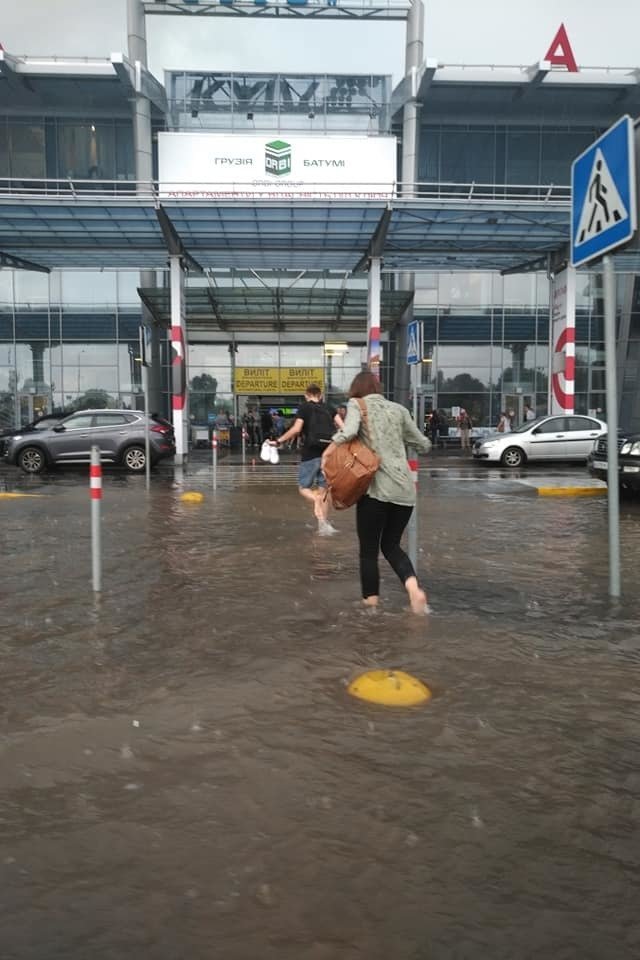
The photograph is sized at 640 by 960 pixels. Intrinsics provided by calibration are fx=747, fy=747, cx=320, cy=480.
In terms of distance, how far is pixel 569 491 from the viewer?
14.3 meters

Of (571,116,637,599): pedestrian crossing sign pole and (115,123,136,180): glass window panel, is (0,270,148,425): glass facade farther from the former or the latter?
(571,116,637,599): pedestrian crossing sign pole

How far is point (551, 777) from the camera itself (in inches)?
118

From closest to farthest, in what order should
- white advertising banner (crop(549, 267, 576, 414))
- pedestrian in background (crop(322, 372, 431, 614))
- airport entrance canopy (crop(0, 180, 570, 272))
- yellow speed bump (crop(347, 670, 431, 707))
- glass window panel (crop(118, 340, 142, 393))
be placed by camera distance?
1. yellow speed bump (crop(347, 670, 431, 707))
2. pedestrian in background (crop(322, 372, 431, 614))
3. airport entrance canopy (crop(0, 180, 570, 272))
4. white advertising banner (crop(549, 267, 576, 414))
5. glass window panel (crop(118, 340, 142, 393))

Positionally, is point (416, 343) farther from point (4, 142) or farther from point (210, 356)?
point (4, 142)

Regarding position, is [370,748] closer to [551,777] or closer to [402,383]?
[551,777]

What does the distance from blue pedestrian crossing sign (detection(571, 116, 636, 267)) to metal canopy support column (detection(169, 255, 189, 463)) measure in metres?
18.6

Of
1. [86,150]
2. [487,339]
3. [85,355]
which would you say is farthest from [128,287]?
[487,339]

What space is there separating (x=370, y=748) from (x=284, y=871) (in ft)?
3.06

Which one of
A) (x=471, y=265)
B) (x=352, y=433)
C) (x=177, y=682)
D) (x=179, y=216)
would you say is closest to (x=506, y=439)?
(x=471, y=265)

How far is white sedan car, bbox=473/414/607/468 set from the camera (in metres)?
21.4

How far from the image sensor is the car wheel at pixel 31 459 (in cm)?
1961

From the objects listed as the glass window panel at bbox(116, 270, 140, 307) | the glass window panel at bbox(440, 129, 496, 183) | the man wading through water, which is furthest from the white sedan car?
the glass window panel at bbox(116, 270, 140, 307)

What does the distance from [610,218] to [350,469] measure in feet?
8.61

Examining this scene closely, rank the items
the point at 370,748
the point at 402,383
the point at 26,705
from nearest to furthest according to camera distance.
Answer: the point at 370,748 < the point at 26,705 < the point at 402,383
